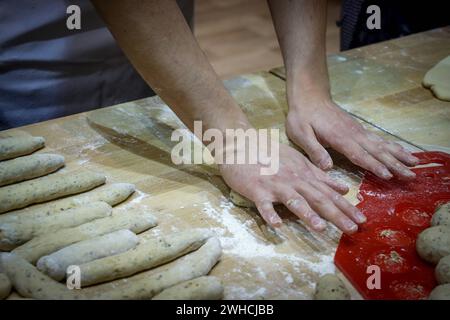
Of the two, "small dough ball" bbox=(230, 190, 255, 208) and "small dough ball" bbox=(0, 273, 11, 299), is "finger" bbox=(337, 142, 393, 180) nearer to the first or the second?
"small dough ball" bbox=(230, 190, 255, 208)

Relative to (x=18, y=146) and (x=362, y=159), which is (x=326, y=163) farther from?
(x=18, y=146)

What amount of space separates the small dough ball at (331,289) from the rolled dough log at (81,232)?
1.54ft

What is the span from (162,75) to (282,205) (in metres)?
0.49

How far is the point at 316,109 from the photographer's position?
183cm

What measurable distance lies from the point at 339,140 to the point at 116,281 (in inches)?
32.9

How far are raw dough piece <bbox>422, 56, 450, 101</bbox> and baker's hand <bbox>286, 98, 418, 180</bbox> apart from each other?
482mm

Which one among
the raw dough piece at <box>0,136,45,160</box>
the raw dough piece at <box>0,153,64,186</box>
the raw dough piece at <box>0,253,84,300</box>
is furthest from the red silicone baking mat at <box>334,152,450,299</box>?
the raw dough piece at <box>0,136,45,160</box>

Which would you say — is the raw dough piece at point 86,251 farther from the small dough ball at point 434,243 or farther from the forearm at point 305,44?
the forearm at point 305,44

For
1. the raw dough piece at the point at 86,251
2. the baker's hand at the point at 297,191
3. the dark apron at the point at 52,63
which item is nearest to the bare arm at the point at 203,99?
the baker's hand at the point at 297,191

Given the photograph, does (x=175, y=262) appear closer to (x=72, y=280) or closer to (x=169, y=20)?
(x=72, y=280)

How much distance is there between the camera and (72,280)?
122 cm

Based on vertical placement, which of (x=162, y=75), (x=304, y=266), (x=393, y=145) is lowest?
(x=304, y=266)
